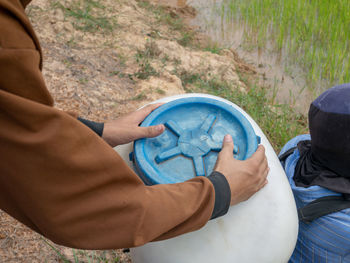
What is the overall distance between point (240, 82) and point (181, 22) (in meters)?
1.76

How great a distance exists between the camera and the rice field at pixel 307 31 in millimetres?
3248

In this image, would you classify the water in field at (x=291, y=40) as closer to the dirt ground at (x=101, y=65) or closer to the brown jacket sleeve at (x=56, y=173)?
the dirt ground at (x=101, y=65)

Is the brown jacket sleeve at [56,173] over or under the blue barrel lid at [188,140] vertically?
over

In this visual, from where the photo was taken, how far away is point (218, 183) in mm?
912

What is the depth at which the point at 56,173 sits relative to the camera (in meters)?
0.66

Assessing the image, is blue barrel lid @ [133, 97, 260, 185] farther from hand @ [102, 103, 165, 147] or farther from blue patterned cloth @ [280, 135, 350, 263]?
blue patterned cloth @ [280, 135, 350, 263]

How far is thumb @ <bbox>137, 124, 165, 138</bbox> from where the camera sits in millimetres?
1133

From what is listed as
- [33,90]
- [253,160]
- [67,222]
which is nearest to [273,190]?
[253,160]

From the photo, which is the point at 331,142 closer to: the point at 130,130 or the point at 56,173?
the point at 130,130

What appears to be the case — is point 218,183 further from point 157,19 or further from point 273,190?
point 157,19

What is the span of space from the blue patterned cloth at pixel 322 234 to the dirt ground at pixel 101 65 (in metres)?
0.85

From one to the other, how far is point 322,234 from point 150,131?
31.1 inches

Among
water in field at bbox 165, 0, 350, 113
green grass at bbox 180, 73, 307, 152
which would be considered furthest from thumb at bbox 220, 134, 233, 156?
water in field at bbox 165, 0, 350, 113

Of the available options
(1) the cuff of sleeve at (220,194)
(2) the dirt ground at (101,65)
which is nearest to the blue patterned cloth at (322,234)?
A: (1) the cuff of sleeve at (220,194)
